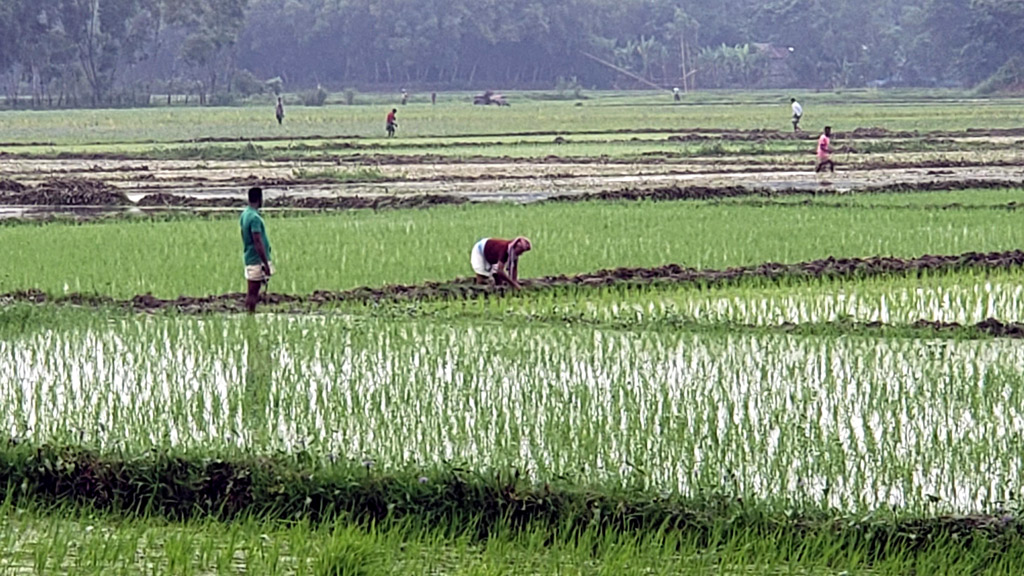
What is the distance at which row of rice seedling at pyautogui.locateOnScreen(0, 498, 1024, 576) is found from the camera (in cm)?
438

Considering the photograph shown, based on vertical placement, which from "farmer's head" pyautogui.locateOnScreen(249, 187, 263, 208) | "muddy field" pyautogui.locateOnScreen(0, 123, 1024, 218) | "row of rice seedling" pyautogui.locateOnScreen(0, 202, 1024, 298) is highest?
"farmer's head" pyautogui.locateOnScreen(249, 187, 263, 208)

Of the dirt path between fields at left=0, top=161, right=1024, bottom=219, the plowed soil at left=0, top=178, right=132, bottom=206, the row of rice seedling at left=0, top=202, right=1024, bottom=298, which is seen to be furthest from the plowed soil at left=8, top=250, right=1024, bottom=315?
the plowed soil at left=0, top=178, right=132, bottom=206

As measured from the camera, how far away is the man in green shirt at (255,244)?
27.0 ft

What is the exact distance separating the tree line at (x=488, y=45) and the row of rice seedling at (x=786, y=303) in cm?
4685

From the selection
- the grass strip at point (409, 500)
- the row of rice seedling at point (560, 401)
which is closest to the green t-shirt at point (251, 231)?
the row of rice seedling at point (560, 401)

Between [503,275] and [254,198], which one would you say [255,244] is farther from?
[503,275]

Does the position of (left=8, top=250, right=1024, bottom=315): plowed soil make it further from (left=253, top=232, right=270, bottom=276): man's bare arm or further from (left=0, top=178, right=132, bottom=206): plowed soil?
(left=0, top=178, right=132, bottom=206): plowed soil

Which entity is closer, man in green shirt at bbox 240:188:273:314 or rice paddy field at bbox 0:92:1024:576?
rice paddy field at bbox 0:92:1024:576

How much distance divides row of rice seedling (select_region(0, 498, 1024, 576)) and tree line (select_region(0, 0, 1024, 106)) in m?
51.2

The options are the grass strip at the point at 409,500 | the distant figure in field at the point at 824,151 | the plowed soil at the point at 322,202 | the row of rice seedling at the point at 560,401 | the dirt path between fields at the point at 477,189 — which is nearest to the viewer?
the grass strip at the point at 409,500

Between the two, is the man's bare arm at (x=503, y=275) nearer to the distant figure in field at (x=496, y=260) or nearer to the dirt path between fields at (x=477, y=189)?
the distant figure in field at (x=496, y=260)

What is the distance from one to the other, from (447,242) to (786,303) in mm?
3556

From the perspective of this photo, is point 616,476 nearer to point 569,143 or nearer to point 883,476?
point 883,476

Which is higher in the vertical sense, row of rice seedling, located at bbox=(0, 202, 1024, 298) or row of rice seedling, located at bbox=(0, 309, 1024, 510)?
row of rice seedling, located at bbox=(0, 309, 1024, 510)
